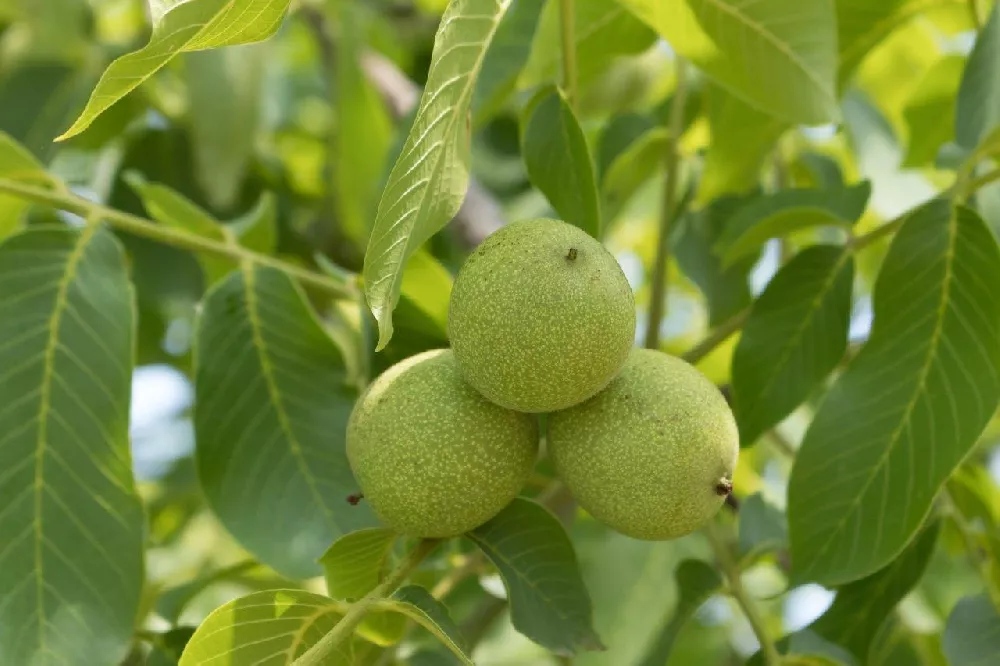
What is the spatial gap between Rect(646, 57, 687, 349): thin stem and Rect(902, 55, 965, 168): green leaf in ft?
1.22

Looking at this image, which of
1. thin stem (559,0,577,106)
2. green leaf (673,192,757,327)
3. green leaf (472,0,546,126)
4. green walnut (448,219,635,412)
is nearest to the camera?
green walnut (448,219,635,412)

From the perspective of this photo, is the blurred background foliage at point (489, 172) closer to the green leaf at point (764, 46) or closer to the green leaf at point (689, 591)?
the green leaf at point (689, 591)

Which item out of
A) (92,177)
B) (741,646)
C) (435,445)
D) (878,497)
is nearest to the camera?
(435,445)

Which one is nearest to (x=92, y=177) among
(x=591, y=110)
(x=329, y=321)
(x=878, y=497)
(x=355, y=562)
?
(x=329, y=321)

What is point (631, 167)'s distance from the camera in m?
1.73

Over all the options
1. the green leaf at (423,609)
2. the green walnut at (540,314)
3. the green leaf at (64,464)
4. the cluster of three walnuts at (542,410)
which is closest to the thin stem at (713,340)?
the cluster of three walnuts at (542,410)

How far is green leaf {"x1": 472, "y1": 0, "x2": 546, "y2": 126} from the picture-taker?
4.84ft

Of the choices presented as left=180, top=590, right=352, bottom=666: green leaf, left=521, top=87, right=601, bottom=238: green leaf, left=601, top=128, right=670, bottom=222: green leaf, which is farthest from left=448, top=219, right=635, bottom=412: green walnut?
left=601, top=128, right=670, bottom=222: green leaf

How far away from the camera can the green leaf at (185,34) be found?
85 cm

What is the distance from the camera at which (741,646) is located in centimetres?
248

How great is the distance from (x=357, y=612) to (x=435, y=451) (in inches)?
6.6

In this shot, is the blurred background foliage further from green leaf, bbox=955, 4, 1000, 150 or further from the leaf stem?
the leaf stem

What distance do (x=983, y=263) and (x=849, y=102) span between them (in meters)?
0.88

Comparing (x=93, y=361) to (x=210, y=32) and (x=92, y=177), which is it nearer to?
(x=210, y=32)
